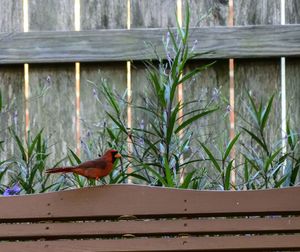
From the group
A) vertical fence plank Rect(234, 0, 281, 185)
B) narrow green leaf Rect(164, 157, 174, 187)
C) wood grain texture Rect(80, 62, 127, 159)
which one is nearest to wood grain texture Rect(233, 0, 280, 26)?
vertical fence plank Rect(234, 0, 281, 185)

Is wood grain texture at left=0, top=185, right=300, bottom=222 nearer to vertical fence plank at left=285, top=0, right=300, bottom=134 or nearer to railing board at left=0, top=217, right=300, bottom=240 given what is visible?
railing board at left=0, top=217, right=300, bottom=240

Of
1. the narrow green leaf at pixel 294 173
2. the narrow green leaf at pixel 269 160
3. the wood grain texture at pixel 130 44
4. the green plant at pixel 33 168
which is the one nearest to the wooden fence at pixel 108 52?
the wood grain texture at pixel 130 44

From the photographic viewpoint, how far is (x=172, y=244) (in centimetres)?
362

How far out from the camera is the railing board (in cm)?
363

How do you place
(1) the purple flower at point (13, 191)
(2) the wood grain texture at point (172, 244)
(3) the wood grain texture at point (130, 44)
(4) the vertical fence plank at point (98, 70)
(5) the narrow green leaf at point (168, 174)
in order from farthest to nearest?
(4) the vertical fence plank at point (98, 70) → (3) the wood grain texture at point (130, 44) → (1) the purple flower at point (13, 191) → (5) the narrow green leaf at point (168, 174) → (2) the wood grain texture at point (172, 244)

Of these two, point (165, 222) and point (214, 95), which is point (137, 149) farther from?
point (165, 222)

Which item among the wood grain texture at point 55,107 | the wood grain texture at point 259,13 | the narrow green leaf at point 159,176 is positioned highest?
the wood grain texture at point 259,13

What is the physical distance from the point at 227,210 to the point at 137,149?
98 centimetres

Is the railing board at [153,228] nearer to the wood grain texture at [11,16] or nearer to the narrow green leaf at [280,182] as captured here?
the narrow green leaf at [280,182]

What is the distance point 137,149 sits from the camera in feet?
14.9

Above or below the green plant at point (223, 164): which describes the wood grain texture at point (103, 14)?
above

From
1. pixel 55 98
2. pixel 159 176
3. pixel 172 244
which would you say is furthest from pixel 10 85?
pixel 172 244

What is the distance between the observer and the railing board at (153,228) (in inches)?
143

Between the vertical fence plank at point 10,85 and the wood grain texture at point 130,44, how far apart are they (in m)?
0.08
